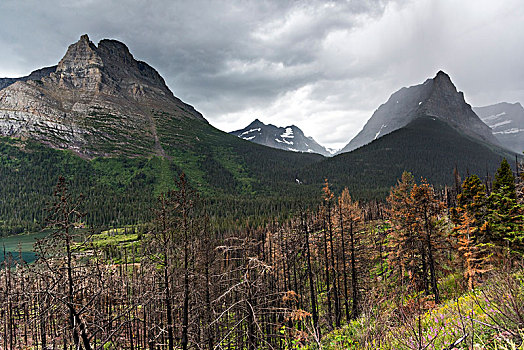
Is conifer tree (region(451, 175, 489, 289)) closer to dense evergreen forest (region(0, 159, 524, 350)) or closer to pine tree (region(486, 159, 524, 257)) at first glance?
dense evergreen forest (region(0, 159, 524, 350))

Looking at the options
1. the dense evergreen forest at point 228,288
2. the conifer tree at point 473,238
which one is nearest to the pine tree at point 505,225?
the dense evergreen forest at point 228,288

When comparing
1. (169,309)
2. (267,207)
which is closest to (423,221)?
(169,309)

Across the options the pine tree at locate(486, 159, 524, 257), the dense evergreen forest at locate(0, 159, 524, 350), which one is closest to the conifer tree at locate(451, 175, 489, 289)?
the dense evergreen forest at locate(0, 159, 524, 350)

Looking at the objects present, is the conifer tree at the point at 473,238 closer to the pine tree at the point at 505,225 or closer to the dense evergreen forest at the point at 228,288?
the dense evergreen forest at the point at 228,288

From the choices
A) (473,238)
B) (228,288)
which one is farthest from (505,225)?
(228,288)

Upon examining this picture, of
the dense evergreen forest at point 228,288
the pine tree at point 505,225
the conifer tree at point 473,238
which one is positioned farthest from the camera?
the conifer tree at point 473,238

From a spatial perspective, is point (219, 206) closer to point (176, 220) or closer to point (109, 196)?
point (109, 196)

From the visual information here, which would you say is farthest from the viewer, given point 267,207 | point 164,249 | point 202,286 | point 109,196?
point 109,196

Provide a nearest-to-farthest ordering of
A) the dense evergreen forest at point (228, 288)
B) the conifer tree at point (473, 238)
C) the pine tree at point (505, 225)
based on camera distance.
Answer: the dense evergreen forest at point (228, 288) < the pine tree at point (505, 225) < the conifer tree at point (473, 238)

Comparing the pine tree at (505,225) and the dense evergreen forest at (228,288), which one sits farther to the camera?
the pine tree at (505,225)

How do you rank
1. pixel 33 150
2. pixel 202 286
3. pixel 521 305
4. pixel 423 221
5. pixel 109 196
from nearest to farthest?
1. pixel 521 305
2. pixel 202 286
3. pixel 423 221
4. pixel 109 196
5. pixel 33 150

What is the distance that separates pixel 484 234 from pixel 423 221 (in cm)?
550

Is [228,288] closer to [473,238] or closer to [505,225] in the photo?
[505,225]

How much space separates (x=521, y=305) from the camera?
4469mm
